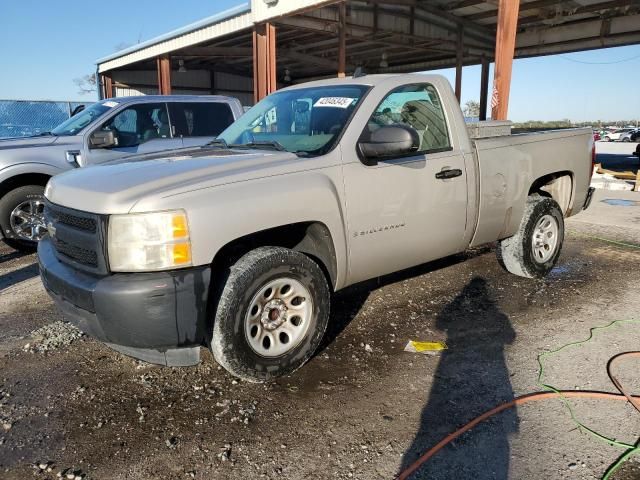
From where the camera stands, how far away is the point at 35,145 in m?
6.24

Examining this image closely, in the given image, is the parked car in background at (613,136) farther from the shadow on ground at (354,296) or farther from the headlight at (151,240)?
the headlight at (151,240)

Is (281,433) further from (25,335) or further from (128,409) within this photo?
(25,335)

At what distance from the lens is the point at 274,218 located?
2953 millimetres

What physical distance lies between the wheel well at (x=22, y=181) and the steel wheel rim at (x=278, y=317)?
4615 mm

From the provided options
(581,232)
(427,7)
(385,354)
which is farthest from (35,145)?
(427,7)

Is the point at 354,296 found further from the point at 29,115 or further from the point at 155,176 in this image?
the point at 29,115

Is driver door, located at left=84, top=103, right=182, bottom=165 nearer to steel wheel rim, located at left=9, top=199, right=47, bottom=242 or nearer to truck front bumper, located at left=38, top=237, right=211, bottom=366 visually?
steel wheel rim, located at left=9, top=199, right=47, bottom=242

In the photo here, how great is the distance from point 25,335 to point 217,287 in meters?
2.06

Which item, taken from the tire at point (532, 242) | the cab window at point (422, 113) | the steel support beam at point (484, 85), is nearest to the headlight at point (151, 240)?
the cab window at point (422, 113)

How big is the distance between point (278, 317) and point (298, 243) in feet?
1.71

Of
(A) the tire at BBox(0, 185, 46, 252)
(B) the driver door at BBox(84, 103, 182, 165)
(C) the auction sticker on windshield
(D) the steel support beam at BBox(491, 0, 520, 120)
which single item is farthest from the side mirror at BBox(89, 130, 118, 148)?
(D) the steel support beam at BBox(491, 0, 520, 120)

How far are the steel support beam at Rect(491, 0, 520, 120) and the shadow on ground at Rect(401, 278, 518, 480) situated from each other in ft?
18.9

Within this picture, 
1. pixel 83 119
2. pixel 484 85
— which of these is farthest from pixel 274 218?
pixel 484 85

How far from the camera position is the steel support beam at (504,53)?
29.6ft
